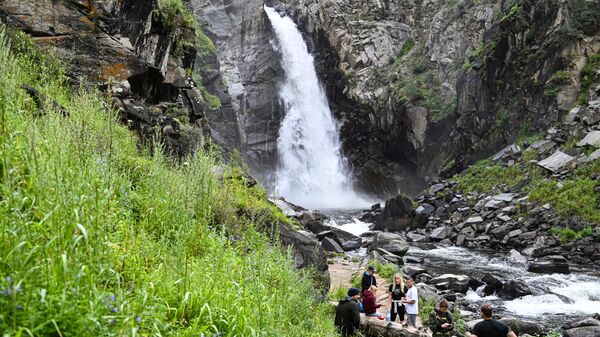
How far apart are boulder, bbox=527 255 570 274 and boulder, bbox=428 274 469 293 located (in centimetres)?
325

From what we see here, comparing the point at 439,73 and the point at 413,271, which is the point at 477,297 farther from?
the point at 439,73

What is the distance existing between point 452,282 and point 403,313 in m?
5.81

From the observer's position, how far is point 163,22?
1471 cm


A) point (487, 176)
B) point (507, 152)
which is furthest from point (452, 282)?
point (507, 152)

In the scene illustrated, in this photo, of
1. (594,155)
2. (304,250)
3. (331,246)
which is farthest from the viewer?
(594,155)

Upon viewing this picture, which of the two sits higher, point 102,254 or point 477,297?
point 102,254

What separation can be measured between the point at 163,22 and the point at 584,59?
25.6m

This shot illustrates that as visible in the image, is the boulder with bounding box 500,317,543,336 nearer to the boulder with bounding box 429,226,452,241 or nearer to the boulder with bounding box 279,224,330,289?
the boulder with bounding box 279,224,330,289

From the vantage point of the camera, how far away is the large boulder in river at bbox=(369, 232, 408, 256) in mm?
20297

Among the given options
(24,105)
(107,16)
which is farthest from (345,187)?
(24,105)

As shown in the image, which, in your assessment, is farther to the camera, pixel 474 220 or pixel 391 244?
pixel 474 220

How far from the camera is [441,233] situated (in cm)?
2423

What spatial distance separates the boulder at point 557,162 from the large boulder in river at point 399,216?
7.55 meters

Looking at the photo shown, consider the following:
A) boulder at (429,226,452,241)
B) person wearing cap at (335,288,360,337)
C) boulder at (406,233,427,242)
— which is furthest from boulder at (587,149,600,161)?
person wearing cap at (335,288,360,337)
